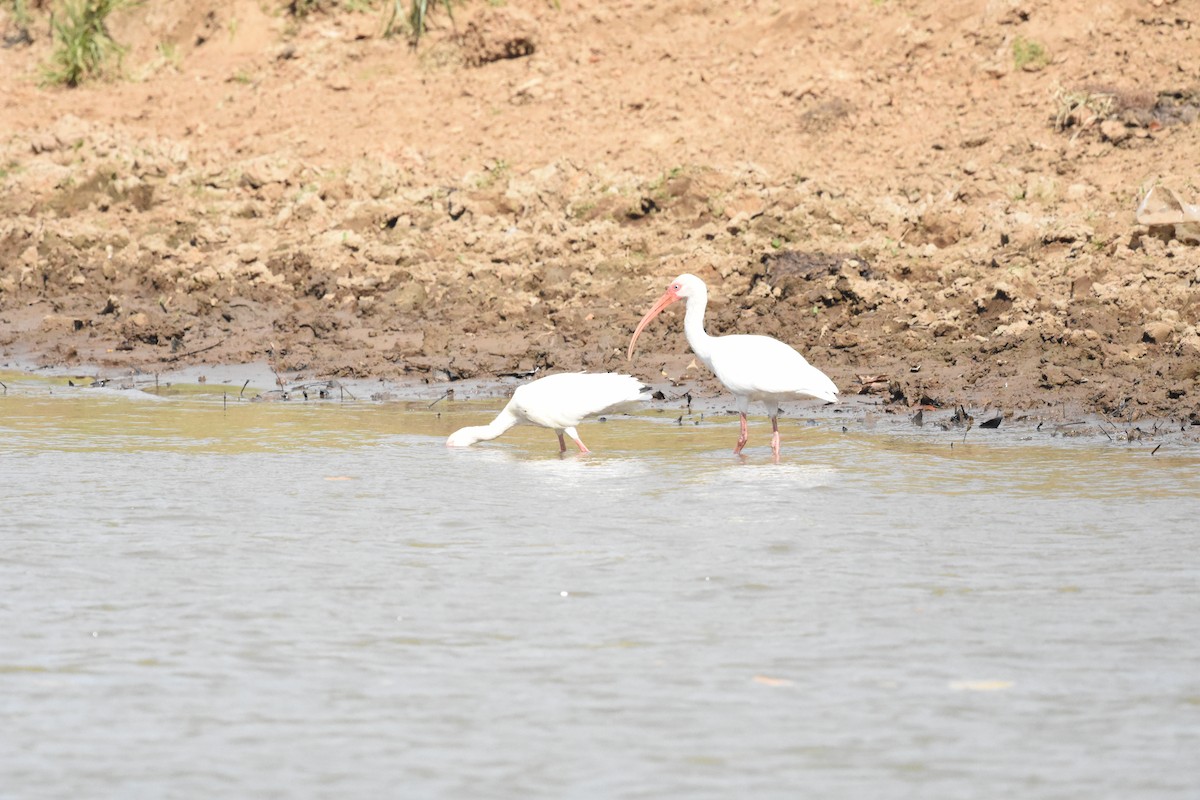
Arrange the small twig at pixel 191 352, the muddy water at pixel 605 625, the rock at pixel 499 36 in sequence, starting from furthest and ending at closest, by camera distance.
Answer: the rock at pixel 499 36 → the small twig at pixel 191 352 → the muddy water at pixel 605 625

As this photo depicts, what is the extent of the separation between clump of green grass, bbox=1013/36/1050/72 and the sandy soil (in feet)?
0.15

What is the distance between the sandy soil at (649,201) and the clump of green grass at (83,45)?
4.07 feet

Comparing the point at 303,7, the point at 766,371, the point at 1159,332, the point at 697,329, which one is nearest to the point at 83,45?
the point at 303,7

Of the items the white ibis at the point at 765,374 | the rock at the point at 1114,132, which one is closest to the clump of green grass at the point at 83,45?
the rock at the point at 1114,132

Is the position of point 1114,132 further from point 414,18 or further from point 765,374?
point 414,18

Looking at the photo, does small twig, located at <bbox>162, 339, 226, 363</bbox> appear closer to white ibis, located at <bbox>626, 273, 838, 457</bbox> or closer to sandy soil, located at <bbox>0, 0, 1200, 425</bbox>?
sandy soil, located at <bbox>0, 0, 1200, 425</bbox>

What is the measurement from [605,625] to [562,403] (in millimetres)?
4364

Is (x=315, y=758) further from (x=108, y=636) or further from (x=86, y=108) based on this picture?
(x=86, y=108)

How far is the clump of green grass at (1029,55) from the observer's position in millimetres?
16141

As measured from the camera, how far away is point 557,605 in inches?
235

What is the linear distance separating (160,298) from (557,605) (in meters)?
10.4

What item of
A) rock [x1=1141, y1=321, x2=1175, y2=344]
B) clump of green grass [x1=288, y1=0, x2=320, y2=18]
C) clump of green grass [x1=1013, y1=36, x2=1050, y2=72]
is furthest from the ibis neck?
clump of green grass [x1=288, y1=0, x2=320, y2=18]

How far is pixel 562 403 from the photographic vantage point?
998 centimetres

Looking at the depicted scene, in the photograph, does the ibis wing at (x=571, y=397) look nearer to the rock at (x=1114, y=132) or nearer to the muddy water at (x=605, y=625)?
the muddy water at (x=605, y=625)
